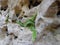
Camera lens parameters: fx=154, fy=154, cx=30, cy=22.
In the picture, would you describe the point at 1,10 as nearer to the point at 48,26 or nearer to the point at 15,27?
the point at 15,27

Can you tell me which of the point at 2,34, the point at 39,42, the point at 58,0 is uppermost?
the point at 58,0

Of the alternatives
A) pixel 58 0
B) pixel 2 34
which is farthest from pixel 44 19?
pixel 2 34

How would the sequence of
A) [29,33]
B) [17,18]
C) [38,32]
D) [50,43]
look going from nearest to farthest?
[50,43] < [38,32] < [29,33] < [17,18]

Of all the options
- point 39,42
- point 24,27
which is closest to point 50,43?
point 39,42

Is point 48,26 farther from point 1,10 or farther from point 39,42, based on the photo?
point 1,10

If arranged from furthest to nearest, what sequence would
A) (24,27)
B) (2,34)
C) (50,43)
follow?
(2,34) → (24,27) → (50,43)

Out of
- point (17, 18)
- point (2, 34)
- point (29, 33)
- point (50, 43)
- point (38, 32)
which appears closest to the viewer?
point (50, 43)

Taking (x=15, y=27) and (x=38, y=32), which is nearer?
(x=38, y=32)

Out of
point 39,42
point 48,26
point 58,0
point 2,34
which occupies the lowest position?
point 2,34

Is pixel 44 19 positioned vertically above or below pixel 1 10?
above
